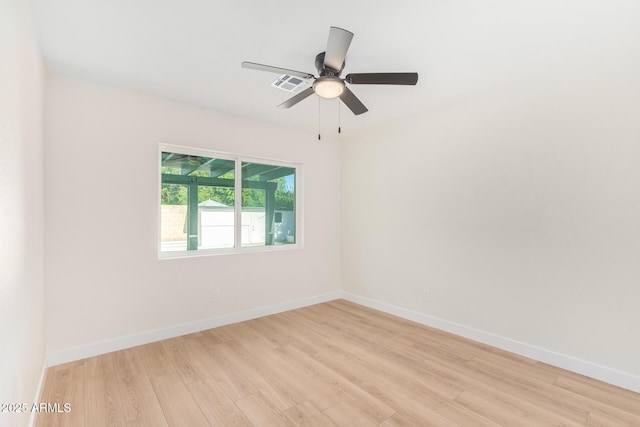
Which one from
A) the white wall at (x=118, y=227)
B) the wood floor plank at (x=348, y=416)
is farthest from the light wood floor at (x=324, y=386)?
the white wall at (x=118, y=227)

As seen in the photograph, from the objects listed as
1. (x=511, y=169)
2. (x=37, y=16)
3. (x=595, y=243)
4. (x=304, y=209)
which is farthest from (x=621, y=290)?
(x=37, y=16)

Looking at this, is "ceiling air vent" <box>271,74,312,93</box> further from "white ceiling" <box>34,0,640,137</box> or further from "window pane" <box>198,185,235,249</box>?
"window pane" <box>198,185,235,249</box>

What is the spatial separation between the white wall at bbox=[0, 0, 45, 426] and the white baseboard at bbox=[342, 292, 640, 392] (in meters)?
3.43

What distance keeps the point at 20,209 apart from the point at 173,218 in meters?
1.62

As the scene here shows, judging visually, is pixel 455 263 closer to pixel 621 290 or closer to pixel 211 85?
pixel 621 290

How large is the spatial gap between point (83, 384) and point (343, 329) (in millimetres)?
2353

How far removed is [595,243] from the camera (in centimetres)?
234

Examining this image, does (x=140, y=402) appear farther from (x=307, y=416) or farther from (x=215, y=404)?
(x=307, y=416)

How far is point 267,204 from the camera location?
3.98 metres

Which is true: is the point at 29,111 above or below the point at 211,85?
below

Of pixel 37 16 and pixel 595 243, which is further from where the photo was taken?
pixel 595 243

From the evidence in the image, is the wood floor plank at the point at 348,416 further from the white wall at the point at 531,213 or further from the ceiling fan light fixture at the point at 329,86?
the ceiling fan light fixture at the point at 329,86

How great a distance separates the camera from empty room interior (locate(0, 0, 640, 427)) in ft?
5.98

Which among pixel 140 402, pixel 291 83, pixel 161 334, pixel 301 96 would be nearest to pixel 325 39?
pixel 301 96
